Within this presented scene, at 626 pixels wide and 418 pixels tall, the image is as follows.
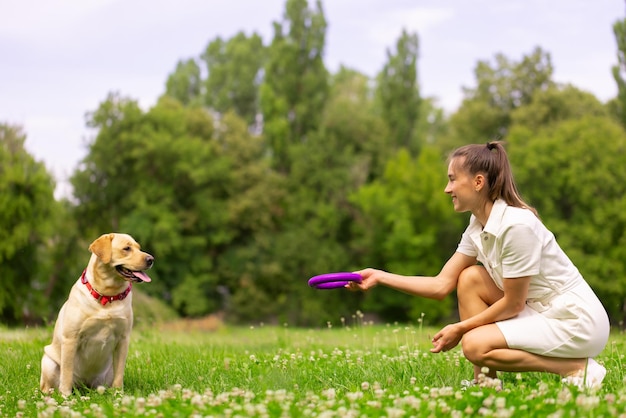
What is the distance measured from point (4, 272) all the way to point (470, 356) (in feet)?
102

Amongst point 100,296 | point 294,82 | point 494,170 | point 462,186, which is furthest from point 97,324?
point 294,82

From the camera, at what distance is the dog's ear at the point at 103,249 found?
6.06 metres

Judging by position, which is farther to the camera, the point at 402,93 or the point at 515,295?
the point at 402,93

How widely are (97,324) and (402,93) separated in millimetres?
40148

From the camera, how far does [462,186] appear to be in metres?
5.24

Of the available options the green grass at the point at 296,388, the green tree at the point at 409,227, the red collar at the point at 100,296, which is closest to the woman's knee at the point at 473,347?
the green grass at the point at 296,388

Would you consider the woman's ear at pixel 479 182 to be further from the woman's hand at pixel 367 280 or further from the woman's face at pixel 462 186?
the woman's hand at pixel 367 280

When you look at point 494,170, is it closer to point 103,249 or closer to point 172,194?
point 103,249

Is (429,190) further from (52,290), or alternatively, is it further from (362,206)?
(52,290)

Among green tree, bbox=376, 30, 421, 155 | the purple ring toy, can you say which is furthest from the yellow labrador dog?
green tree, bbox=376, 30, 421, 155

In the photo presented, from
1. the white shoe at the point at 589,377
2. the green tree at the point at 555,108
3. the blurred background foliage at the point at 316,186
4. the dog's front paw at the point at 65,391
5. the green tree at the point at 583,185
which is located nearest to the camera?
the white shoe at the point at 589,377

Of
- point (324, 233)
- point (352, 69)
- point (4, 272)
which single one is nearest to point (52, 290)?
point (4, 272)

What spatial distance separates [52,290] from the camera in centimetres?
3497

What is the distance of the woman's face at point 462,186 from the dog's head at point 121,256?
105 inches
